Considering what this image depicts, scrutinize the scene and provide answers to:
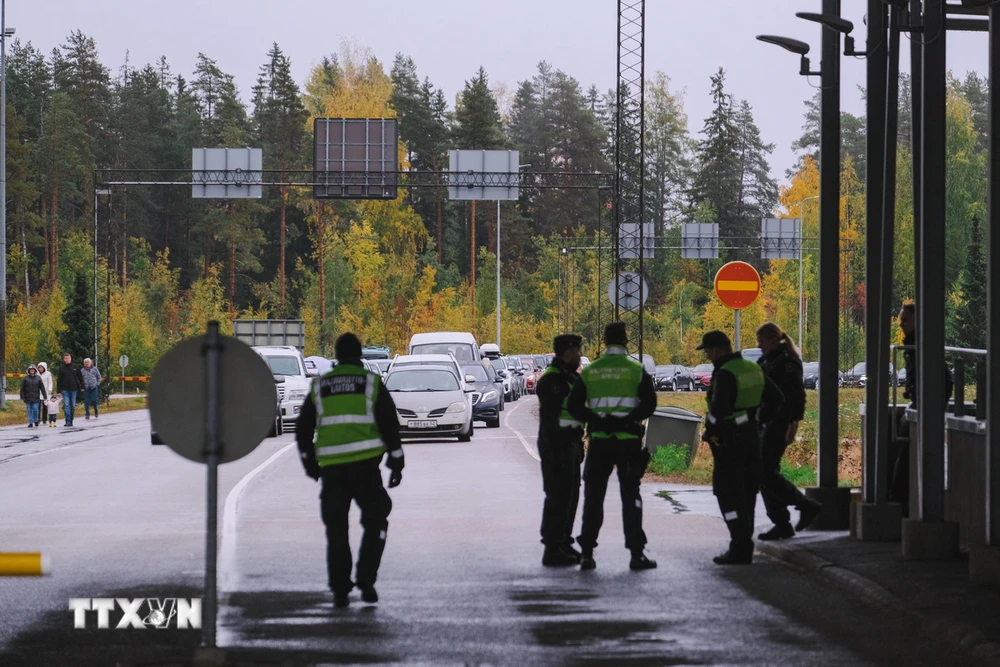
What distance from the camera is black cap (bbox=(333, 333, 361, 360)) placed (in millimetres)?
11430

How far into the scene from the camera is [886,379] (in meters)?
14.4

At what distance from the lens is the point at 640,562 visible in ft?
43.0

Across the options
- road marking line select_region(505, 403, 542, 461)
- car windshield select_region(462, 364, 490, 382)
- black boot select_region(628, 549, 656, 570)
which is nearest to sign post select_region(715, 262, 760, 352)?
road marking line select_region(505, 403, 542, 461)

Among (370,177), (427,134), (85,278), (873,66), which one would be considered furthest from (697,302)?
(873,66)

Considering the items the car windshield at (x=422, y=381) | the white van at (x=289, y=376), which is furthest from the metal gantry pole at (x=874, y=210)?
the white van at (x=289, y=376)

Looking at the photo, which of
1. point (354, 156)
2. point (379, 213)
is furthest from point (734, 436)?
point (379, 213)

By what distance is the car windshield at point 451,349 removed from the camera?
45.5 metres

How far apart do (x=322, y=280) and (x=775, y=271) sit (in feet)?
93.2

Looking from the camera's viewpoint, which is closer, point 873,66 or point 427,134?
point 873,66

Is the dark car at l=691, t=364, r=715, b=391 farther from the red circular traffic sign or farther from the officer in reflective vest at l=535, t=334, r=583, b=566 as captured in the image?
the officer in reflective vest at l=535, t=334, r=583, b=566

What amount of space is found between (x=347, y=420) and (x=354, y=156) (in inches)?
1630

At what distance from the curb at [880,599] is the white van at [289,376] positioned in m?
24.6

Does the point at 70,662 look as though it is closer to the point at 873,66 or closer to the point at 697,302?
the point at 873,66

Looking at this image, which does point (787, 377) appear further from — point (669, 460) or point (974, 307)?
point (974, 307)
